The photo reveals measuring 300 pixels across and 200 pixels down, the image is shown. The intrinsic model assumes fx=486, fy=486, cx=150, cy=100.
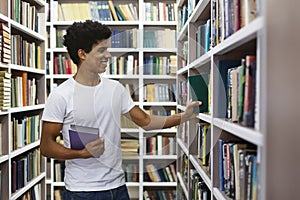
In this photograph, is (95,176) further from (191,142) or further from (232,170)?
(191,142)

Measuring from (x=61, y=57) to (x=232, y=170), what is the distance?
123 inches

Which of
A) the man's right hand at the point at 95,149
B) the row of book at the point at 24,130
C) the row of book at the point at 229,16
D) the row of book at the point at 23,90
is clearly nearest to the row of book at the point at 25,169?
the row of book at the point at 24,130

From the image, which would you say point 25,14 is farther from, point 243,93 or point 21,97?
point 243,93

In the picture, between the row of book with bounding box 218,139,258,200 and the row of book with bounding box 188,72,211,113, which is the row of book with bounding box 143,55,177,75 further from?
the row of book with bounding box 218,139,258,200

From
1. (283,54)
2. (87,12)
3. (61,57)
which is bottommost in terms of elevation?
(283,54)

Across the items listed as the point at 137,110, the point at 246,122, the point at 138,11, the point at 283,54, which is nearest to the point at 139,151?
the point at 137,110

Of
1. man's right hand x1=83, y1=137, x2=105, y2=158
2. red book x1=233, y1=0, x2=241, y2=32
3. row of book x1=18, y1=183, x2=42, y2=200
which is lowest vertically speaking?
row of book x1=18, y1=183, x2=42, y2=200

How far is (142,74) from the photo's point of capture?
295cm

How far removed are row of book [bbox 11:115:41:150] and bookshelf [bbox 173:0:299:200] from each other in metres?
1.25

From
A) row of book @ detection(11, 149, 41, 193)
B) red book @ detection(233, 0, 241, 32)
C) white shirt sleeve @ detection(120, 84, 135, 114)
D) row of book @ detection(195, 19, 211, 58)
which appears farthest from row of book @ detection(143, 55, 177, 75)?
red book @ detection(233, 0, 241, 32)

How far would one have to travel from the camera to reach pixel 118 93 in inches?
92.7

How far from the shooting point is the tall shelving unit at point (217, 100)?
134 centimetres

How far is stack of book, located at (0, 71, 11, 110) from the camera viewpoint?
9.78 feet

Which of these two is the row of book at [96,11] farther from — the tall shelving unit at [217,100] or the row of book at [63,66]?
the tall shelving unit at [217,100]
